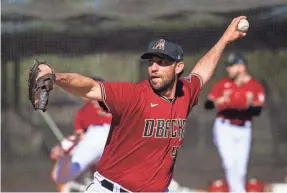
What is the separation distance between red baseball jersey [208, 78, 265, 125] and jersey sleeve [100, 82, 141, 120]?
2.98 m

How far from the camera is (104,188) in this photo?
4309 millimetres

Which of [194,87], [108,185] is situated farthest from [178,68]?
[108,185]

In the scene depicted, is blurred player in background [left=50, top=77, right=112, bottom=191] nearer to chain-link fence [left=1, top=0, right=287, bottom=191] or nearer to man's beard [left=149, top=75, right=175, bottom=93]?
chain-link fence [left=1, top=0, right=287, bottom=191]

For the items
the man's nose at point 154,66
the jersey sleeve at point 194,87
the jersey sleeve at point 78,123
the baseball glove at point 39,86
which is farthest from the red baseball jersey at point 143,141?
the jersey sleeve at point 78,123

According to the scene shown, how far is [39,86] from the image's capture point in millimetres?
3541

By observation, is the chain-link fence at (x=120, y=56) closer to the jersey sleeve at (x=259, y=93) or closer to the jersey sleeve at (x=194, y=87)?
the jersey sleeve at (x=259, y=93)

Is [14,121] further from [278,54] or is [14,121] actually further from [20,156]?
[278,54]

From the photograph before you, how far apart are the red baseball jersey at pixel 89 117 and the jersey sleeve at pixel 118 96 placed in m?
Answer: 2.87

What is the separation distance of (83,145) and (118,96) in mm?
3108

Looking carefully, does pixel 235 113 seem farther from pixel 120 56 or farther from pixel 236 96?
pixel 120 56

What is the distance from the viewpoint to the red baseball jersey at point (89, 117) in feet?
23.1

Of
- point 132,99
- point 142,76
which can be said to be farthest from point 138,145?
point 142,76

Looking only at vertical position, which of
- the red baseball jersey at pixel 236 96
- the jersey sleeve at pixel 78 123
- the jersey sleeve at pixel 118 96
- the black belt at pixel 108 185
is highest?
the jersey sleeve at pixel 118 96

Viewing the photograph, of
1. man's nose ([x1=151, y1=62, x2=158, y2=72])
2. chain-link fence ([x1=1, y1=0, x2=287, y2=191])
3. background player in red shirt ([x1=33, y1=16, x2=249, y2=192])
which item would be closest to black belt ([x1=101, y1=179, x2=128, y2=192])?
background player in red shirt ([x1=33, y1=16, x2=249, y2=192])
